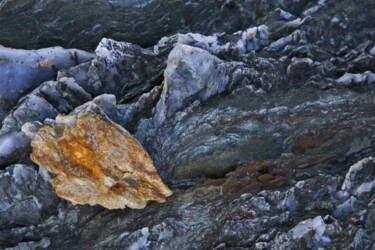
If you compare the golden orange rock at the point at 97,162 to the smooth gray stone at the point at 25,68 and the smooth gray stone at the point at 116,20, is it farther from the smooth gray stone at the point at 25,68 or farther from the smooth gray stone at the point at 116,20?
the smooth gray stone at the point at 116,20

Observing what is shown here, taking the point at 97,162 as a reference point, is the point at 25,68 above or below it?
above

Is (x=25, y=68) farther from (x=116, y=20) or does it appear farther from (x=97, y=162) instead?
(x=97, y=162)

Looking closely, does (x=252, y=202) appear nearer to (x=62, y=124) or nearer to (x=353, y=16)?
(x=62, y=124)

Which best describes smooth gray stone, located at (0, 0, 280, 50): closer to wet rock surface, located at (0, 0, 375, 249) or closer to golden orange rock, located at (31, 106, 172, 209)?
wet rock surface, located at (0, 0, 375, 249)

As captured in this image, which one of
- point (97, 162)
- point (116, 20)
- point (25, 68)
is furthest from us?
point (116, 20)

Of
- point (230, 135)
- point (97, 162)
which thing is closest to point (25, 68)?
point (97, 162)

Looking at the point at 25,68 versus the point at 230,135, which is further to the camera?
the point at 25,68

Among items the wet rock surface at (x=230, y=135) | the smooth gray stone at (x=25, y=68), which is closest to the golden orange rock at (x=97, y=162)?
the wet rock surface at (x=230, y=135)
